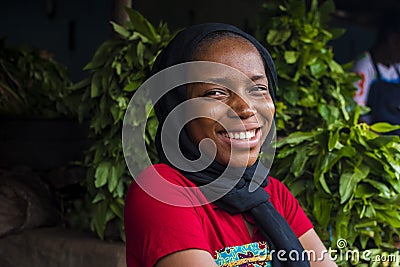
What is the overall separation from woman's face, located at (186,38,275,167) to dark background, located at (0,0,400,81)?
3.85 m

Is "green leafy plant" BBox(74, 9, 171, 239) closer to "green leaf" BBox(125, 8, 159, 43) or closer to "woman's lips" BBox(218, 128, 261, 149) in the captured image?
"green leaf" BBox(125, 8, 159, 43)

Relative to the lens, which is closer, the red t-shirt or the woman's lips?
the red t-shirt

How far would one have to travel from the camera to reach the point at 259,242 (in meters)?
1.45

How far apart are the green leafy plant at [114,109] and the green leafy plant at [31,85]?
1.72 feet

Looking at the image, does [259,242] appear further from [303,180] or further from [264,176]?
[303,180]

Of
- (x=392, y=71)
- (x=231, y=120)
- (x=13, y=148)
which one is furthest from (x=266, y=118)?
(x=392, y=71)

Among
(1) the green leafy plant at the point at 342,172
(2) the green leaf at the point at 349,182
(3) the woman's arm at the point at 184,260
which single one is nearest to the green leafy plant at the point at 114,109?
(1) the green leafy plant at the point at 342,172

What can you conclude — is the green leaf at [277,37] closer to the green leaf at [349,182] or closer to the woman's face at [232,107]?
the green leaf at [349,182]

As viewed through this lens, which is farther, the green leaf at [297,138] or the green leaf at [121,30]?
the green leaf at [121,30]

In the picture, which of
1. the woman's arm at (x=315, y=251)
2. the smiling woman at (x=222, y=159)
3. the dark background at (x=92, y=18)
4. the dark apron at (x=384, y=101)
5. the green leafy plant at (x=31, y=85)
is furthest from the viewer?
the dark background at (x=92, y=18)

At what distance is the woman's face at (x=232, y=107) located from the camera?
1396mm

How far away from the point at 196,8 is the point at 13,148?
4.43 meters

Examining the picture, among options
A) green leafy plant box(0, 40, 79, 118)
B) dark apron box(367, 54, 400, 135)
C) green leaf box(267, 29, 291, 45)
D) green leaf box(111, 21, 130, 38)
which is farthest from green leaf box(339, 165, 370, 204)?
green leafy plant box(0, 40, 79, 118)

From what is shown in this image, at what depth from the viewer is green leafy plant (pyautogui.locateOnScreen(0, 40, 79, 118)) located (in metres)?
3.49
